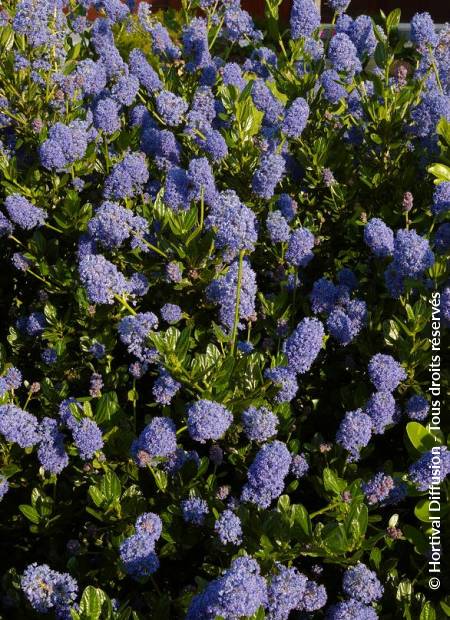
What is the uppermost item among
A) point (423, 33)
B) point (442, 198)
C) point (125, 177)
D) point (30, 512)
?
point (423, 33)

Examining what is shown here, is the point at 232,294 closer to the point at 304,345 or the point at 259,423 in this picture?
the point at 304,345

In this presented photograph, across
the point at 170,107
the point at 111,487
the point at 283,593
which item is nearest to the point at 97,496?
the point at 111,487

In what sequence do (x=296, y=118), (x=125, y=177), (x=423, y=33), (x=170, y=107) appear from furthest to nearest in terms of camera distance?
(x=423, y=33) → (x=170, y=107) → (x=296, y=118) → (x=125, y=177)

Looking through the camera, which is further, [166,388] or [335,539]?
[166,388]

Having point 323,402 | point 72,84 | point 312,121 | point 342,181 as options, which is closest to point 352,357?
point 323,402

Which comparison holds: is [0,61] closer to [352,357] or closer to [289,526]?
[352,357]

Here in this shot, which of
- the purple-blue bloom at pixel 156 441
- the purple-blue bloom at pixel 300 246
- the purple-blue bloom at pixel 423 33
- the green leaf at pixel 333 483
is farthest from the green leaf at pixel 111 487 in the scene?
the purple-blue bloom at pixel 423 33

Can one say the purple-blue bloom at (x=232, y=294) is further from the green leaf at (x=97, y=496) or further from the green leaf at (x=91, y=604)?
the green leaf at (x=91, y=604)

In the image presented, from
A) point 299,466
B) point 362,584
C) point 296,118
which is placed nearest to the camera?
point 362,584

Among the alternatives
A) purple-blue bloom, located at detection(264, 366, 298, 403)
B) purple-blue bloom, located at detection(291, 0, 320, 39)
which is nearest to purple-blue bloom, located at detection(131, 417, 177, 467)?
purple-blue bloom, located at detection(264, 366, 298, 403)
